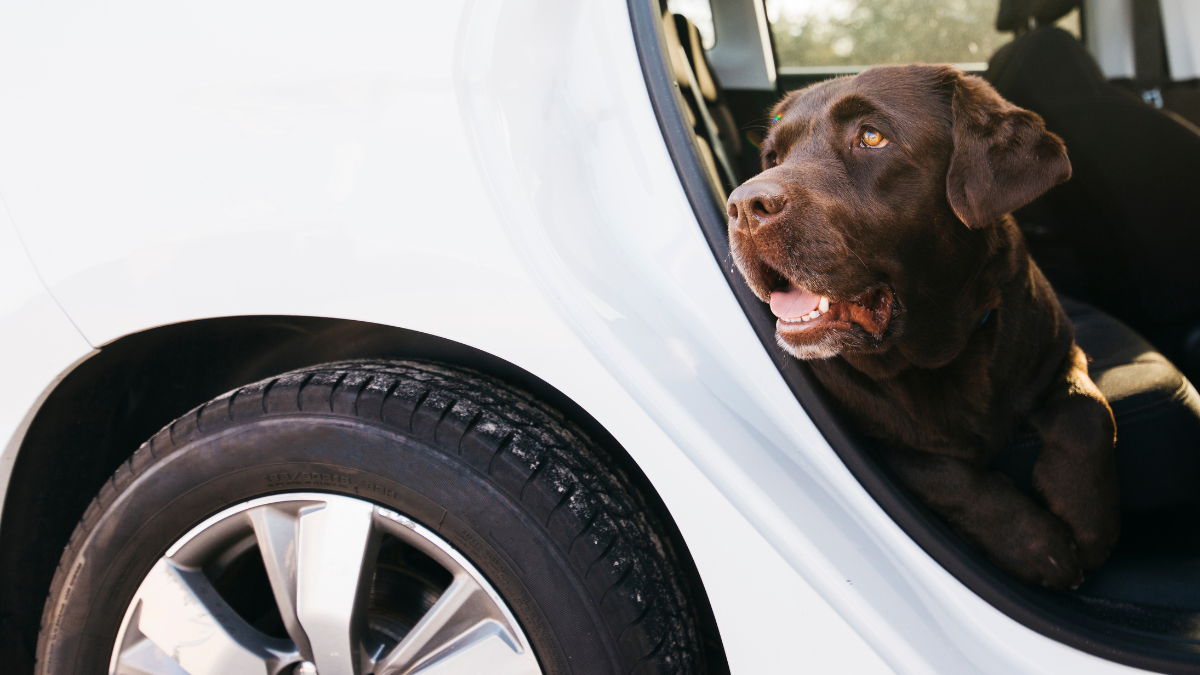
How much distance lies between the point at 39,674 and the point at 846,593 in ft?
4.32

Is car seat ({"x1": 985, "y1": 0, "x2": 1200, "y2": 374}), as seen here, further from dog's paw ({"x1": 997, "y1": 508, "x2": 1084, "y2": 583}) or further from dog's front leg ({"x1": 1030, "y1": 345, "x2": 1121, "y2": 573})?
dog's paw ({"x1": 997, "y1": 508, "x2": 1084, "y2": 583})

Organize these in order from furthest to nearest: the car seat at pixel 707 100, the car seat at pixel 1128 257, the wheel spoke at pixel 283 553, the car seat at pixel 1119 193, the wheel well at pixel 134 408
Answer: the car seat at pixel 1119 193 → the car seat at pixel 707 100 → the car seat at pixel 1128 257 → the wheel well at pixel 134 408 → the wheel spoke at pixel 283 553

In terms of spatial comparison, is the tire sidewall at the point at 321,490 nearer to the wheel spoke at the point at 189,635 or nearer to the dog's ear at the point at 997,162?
the wheel spoke at the point at 189,635

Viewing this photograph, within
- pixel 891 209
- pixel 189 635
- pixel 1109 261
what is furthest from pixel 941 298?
pixel 1109 261

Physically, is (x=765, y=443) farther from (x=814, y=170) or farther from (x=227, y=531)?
(x=227, y=531)

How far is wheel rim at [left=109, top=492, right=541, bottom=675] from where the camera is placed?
110 cm

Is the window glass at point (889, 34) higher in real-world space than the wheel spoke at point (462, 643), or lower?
higher

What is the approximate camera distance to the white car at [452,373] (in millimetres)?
1025

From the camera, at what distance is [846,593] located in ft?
3.22

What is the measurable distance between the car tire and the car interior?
1.16 feet

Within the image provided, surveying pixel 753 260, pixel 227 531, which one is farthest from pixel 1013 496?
pixel 227 531

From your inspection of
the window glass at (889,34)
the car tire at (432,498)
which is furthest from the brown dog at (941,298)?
the window glass at (889,34)

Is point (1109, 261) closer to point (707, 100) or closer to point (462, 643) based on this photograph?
point (707, 100)

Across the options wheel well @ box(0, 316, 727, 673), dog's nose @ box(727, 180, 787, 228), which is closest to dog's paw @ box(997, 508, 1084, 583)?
wheel well @ box(0, 316, 727, 673)
